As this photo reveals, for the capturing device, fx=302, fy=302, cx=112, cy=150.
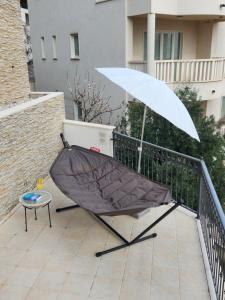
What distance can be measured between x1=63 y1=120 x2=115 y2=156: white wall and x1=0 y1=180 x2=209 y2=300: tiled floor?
1961mm

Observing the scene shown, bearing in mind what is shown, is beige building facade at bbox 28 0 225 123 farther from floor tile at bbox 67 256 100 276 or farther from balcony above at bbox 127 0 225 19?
floor tile at bbox 67 256 100 276

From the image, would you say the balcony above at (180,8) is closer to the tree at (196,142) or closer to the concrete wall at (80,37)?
the concrete wall at (80,37)

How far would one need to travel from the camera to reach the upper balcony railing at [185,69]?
10.4 metres

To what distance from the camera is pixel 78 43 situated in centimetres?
1342

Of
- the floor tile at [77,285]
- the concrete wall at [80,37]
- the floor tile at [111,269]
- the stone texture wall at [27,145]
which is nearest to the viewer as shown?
the floor tile at [77,285]

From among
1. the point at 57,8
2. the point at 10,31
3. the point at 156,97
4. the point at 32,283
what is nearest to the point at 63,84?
the point at 57,8

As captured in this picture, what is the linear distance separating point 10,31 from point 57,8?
6945mm

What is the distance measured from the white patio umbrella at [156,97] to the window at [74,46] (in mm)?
9680

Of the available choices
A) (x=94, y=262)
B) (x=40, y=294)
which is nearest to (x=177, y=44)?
(x=94, y=262)

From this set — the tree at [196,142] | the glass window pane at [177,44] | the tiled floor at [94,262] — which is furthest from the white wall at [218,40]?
the tiled floor at [94,262]

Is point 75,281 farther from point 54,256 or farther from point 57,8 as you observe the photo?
point 57,8

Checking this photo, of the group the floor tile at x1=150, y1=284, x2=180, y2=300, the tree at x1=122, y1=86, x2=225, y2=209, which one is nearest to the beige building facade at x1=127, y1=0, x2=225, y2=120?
the tree at x1=122, y1=86, x2=225, y2=209

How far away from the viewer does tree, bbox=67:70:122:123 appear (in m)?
12.3

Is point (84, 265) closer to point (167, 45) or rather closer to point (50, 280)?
point (50, 280)
